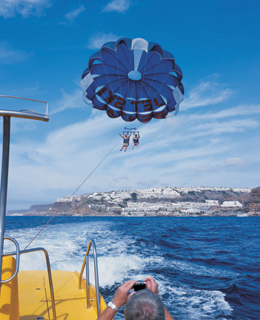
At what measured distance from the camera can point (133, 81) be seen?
1062 centimetres

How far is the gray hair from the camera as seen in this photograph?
4.35ft

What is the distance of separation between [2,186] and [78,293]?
2.61 m

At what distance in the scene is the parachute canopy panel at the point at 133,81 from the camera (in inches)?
379

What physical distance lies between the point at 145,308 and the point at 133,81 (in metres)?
9.92

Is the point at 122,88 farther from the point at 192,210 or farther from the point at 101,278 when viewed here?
the point at 192,210

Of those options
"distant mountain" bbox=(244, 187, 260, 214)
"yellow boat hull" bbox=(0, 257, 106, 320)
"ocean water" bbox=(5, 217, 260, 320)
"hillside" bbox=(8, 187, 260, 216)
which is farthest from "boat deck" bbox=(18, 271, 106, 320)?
"distant mountain" bbox=(244, 187, 260, 214)

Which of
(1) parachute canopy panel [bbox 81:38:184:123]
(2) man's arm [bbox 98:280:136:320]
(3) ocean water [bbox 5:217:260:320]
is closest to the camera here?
(2) man's arm [bbox 98:280:136:320]

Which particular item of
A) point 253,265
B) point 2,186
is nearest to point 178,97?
point 253,265

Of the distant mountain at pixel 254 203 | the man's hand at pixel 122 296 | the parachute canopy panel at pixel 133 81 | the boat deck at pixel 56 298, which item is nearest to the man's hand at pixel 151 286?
the man's hand at pixel 122 296

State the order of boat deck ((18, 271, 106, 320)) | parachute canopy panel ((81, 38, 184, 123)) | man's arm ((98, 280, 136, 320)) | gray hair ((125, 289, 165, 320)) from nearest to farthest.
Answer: gray hair ((125, 289, 165, 320)) < man's arm ((98, 280, 136, 320)) < boat deck ((18, 271, 106, 320)) < parachute canopy panel ((81, 38, 184, 123))

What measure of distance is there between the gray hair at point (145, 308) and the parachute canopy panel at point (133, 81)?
8.59 m

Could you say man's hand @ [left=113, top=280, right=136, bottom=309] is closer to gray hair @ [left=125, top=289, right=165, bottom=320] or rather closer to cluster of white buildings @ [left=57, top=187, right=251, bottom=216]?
gray hair @ [left=125, top=289, right=165, bottom=320]

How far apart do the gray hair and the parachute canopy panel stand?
859 centimetres

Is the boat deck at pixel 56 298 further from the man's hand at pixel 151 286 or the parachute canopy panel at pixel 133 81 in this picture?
the parachute canopy panel at pixel 133 81
